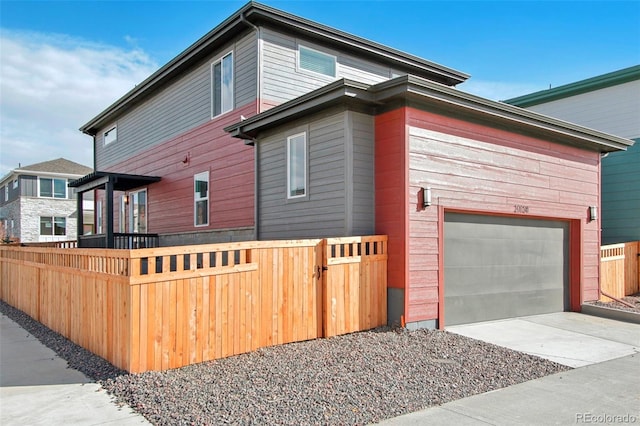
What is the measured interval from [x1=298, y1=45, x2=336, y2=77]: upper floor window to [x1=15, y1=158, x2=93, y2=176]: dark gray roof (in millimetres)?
27299

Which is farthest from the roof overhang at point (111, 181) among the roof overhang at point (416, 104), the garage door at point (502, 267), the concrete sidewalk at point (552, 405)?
the concrete sidewalk at point (552, 405)

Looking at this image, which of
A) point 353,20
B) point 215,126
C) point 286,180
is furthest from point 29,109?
point 286,180

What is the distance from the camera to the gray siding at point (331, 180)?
24.4 ft

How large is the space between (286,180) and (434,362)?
474 cm

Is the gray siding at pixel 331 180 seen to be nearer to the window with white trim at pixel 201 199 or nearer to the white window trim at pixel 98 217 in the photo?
the window with white trim at pixel 201 199

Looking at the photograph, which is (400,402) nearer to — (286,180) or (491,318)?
(491,318)

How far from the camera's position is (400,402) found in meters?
4.26

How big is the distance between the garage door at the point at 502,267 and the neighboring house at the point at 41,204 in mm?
29441

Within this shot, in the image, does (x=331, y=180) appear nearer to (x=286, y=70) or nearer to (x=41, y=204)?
(x=286, y=70)

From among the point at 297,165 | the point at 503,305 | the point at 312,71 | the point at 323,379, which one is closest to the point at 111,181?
the point at 312,71

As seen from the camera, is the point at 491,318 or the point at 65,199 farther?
the point at 65,199

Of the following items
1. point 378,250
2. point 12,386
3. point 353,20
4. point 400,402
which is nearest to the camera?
point 400,402

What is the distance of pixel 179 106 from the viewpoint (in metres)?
14.2

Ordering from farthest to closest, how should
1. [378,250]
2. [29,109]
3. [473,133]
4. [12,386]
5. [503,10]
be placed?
[29,109], [503,10], [473,133], [378,250], [12,386]
